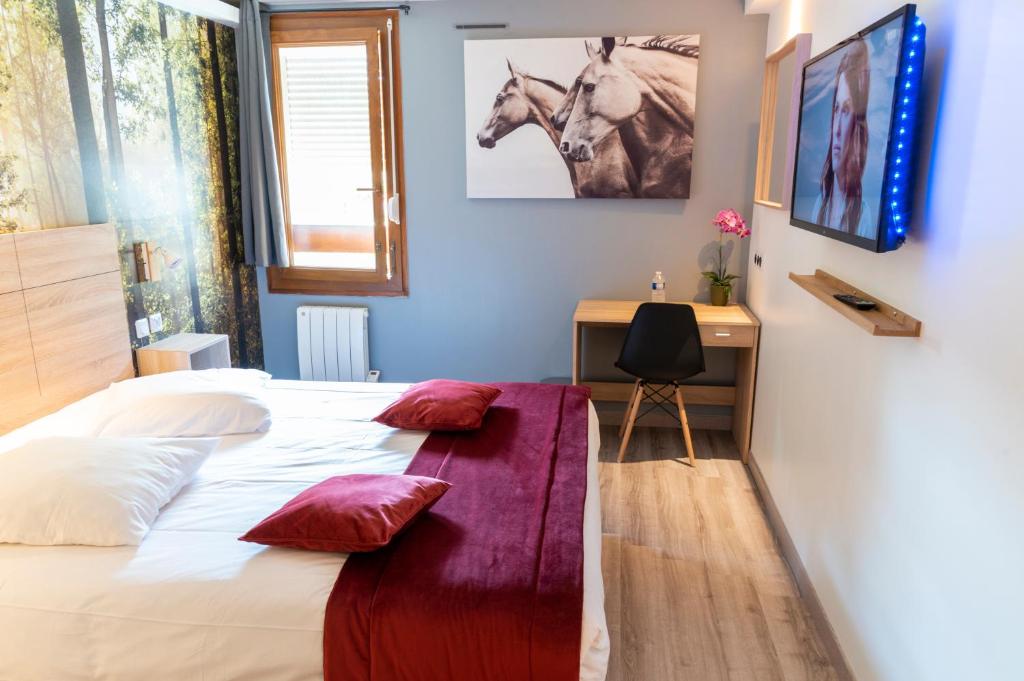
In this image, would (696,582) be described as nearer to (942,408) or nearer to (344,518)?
(942,408)

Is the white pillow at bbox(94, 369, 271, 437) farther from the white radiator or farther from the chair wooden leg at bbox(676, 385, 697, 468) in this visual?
the chair wooden leg at bbox(676, 385, 697, 468)

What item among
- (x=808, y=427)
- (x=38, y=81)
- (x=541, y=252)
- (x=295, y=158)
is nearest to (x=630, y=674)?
(x=808, y=427)

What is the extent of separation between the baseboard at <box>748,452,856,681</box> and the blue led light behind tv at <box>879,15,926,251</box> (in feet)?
4.22

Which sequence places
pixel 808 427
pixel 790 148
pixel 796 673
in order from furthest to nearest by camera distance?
1. pixel 790 148
2. pixel 808 427
3. pixel 796 673

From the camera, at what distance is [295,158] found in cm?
429

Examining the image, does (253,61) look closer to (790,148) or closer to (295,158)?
(295,158)

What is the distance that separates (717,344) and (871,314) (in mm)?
1747

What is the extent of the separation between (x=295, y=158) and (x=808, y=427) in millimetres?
3253

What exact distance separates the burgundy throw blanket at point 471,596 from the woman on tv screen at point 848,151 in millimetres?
1134

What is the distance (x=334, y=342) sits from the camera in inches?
175

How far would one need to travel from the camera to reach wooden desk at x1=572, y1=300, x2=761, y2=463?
145 inches

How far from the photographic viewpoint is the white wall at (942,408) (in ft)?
4.50

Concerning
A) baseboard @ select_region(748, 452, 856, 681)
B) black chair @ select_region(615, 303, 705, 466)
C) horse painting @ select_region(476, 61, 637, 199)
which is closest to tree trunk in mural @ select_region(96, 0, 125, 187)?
horse painting @ select_region(476, 61, 637, 199)

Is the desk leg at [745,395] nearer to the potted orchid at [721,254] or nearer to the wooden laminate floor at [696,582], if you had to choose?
the wooden laminate floor at [696,582]
